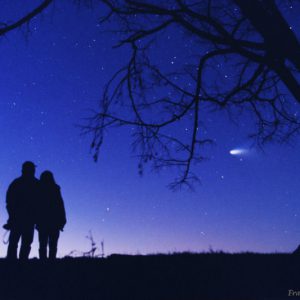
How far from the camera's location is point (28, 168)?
883 centimetres

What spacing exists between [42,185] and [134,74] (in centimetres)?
302

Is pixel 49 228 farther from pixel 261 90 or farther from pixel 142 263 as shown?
pixel 261 90

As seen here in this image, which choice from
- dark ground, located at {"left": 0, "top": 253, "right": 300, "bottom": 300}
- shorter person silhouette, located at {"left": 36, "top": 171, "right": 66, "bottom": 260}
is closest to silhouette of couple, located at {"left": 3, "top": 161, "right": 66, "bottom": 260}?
shorter person silhouette, located at {"left": 36, "top": 171, "right": 66, "bottom": 260}

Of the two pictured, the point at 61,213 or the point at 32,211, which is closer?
the point at 32,211

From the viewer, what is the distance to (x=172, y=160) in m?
7.51

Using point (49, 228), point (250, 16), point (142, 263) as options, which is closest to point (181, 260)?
point (142, 263)

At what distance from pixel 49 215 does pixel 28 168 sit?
1.07 meters

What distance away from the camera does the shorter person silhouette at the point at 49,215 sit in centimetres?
916

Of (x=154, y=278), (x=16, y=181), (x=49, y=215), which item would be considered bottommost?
(x=154, y=278)

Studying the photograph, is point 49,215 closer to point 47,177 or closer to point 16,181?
point 47,177

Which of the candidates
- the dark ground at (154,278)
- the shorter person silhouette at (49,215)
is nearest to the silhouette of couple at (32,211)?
the shorter person silhouette at (49,215)

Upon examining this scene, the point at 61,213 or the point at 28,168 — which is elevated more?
the point at 28,168

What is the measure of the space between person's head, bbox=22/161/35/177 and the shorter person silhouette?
37 centimetres

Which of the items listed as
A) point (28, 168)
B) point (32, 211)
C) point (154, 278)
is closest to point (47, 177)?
point (28, 168)
